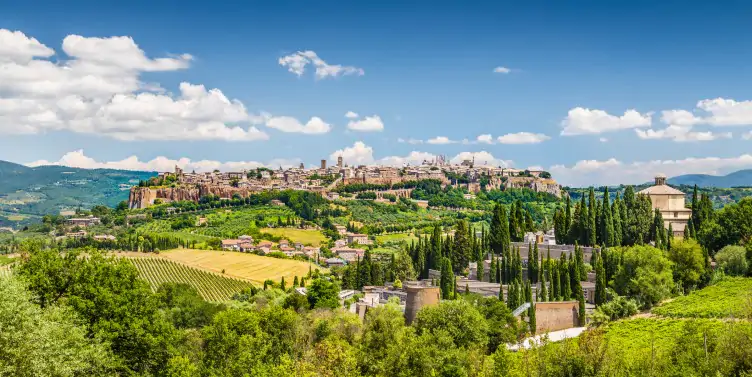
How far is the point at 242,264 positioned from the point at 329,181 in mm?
74177

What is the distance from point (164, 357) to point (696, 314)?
2502cm

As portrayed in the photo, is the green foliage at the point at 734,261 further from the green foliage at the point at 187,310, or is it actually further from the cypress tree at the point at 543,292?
the green foliage at the point at 187,310

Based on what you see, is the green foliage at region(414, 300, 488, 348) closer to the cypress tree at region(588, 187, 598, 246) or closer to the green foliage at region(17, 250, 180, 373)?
the green foliage at region(17, 250, 180, 373)

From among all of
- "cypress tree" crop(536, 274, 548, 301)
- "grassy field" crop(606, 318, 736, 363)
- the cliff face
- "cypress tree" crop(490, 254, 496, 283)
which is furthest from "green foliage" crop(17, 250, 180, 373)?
the cliff face

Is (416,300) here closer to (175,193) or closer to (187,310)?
(187,310)

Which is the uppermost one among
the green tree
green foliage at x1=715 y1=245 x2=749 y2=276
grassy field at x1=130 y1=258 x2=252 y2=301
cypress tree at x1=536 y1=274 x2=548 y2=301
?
green foliage at x1=715 y1=245 x2=749 y2=276

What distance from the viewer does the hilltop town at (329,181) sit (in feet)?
467

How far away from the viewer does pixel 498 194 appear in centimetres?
13750

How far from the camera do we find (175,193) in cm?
14500

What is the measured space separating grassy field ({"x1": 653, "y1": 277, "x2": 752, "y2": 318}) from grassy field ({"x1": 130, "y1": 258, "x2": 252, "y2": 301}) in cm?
4085

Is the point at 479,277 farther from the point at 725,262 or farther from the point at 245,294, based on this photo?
the point at 245,294

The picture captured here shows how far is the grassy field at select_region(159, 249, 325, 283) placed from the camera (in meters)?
73.0

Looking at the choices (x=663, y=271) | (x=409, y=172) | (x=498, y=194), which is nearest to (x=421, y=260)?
(x=663, y=271)

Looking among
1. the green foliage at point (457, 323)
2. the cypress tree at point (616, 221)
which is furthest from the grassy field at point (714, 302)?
the cypress tree at point (616, 221)
